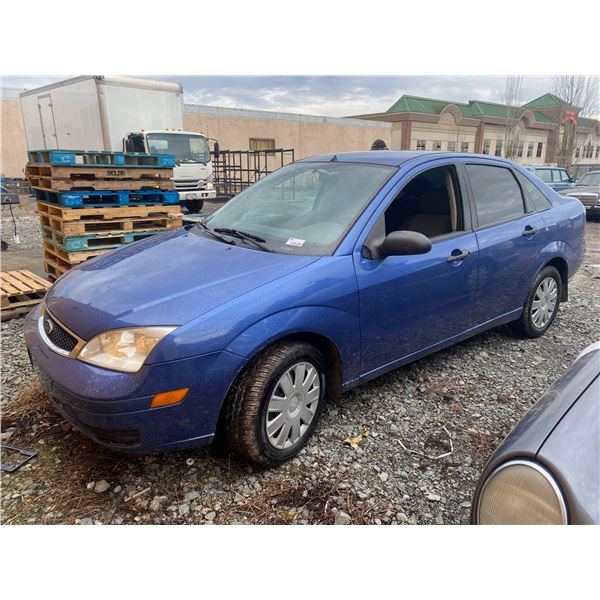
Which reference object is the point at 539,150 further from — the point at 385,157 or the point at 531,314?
the point at 385,157

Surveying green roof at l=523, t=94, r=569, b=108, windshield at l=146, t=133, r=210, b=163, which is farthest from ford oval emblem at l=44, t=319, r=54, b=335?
green roof at l=523, t=94, r=569, b=108

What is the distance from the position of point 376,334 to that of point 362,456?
0.72 m

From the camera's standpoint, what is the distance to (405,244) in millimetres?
2684

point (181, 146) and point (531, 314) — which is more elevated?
point (181, 146)

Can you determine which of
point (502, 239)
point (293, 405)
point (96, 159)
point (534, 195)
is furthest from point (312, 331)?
point (96, 159)

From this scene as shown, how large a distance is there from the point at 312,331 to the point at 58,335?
4.33 feet

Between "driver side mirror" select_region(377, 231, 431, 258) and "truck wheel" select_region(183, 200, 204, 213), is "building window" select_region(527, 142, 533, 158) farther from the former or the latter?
"driver side mirror" select_region(377, 231, 431, 258)

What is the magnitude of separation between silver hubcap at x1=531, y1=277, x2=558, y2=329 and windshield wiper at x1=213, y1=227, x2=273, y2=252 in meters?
2.73

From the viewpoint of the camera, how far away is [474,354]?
403 cm

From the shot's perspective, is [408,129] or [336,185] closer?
[336,185]

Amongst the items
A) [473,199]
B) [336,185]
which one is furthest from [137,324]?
[473,199]

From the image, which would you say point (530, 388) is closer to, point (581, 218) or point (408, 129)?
point (581, 218)

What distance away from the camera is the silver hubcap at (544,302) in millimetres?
4227

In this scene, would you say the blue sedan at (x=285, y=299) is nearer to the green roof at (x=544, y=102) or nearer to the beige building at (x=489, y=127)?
the beige building at (x=489, y=127)
